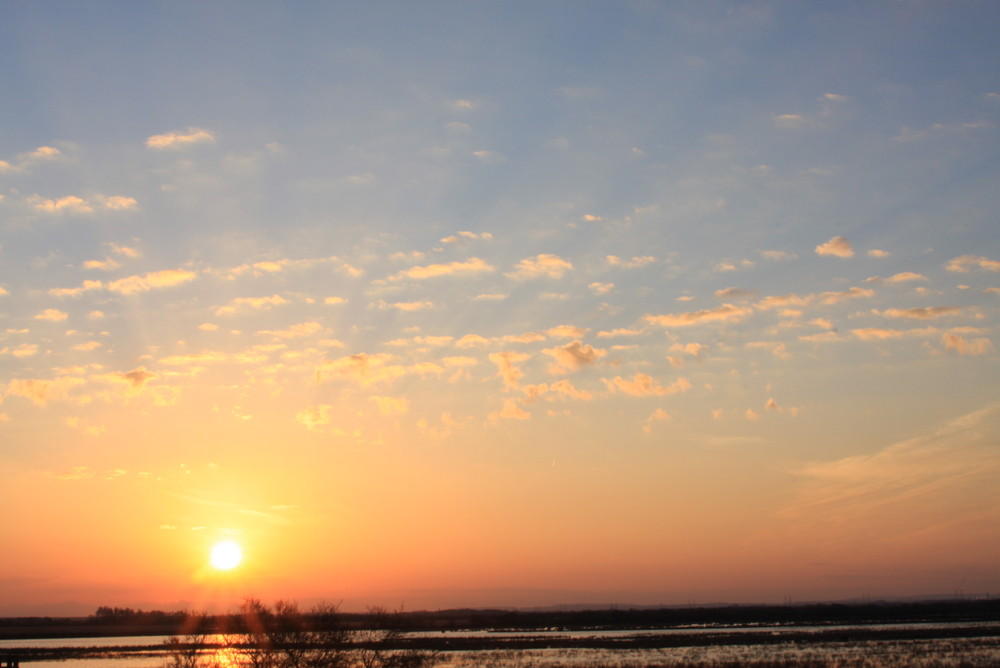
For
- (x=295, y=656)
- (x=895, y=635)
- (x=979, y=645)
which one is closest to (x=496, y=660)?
(x=295, y=656)

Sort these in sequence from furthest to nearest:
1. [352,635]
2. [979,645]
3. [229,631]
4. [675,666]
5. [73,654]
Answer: [73,654]
[979,645]
[675,666]
[352,635]
[229,631]

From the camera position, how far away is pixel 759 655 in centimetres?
6838

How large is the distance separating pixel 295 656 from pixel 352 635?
478cm

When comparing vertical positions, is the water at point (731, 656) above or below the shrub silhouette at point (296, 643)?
below

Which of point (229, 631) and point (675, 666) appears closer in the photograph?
point (229, 631)

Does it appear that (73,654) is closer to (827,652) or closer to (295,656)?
(295,656)

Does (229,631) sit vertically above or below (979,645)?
above

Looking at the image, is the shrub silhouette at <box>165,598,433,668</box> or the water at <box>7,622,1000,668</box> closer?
the shrub silhouette at <box>165,598,433,668</box>

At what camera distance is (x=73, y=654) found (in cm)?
8562

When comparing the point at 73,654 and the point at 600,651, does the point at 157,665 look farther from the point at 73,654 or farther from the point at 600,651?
the point at 600,651

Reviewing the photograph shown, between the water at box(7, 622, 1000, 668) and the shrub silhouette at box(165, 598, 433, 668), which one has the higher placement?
the shrub silhouette at box(165, 598, 433, 668)

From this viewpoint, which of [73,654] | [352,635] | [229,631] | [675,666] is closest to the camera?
[229,631]

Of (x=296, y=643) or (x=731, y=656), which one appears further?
(x=731, y=656)

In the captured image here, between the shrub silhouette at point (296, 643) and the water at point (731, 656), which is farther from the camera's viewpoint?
the water at point (731, 656)
